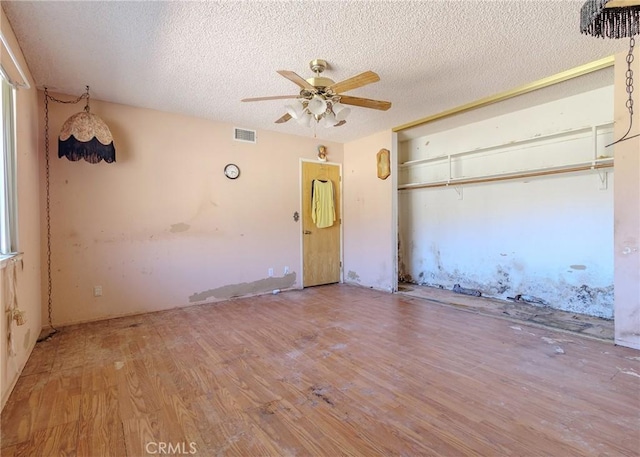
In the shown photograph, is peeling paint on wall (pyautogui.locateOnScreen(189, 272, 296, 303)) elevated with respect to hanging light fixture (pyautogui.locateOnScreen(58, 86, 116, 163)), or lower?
lower

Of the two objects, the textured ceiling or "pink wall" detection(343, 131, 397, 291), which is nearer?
the textured ceiling

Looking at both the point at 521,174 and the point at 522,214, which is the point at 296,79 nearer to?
the point at 521,174

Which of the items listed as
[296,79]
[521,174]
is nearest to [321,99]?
[296,79]

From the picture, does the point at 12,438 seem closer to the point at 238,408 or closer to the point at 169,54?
the point at 238,408

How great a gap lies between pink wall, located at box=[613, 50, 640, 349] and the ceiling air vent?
4.14m

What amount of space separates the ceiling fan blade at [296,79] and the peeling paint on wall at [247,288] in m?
3.03

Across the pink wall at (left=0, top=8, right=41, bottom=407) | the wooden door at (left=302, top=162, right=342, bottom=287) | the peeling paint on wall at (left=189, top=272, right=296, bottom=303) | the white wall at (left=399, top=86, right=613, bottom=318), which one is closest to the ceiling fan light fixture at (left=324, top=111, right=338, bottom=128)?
the wooden door at (left=302, top=162, right=342, bottom=287)

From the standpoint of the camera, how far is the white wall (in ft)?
11.6

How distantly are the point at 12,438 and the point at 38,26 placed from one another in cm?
267

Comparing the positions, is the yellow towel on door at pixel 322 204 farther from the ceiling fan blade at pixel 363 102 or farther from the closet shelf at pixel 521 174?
the ceiling fan blade at pixel 363 102

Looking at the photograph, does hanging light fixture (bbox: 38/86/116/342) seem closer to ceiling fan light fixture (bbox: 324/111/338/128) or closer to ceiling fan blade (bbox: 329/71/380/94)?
ceiling fan light fixture (bbox: 324/111/338/128)

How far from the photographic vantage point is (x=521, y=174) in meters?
3.94

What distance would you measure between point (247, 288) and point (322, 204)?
6.17ft

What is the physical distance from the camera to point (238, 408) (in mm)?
1854
